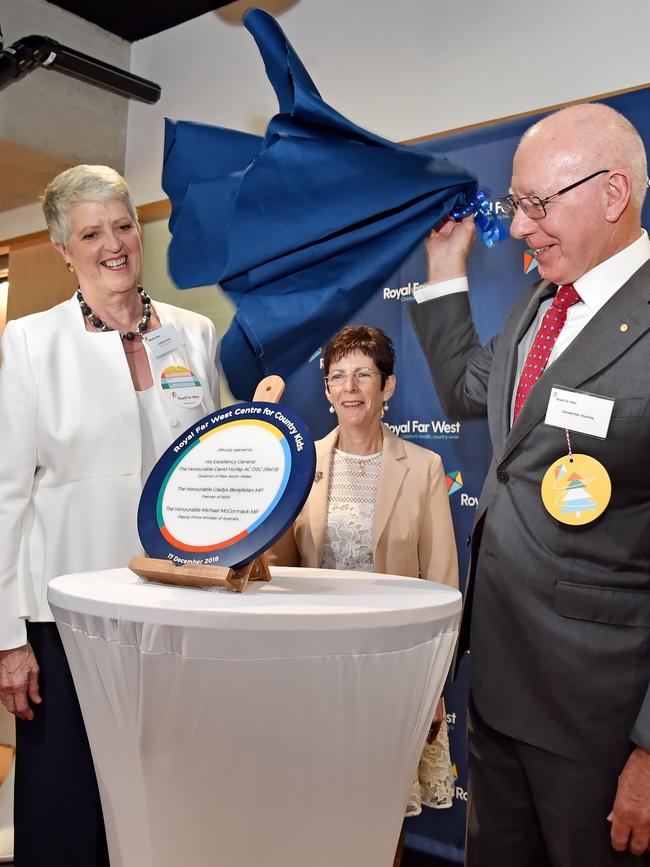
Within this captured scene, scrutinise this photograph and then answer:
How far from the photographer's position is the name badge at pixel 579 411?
1542mm

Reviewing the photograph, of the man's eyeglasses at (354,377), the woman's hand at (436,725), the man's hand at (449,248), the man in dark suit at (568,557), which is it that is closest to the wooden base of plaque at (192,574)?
the man in dark suit at (568,557)

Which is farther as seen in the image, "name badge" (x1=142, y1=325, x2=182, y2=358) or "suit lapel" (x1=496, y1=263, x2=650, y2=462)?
"name badge" (x1=142, y1=325, x2=182, y2=358)

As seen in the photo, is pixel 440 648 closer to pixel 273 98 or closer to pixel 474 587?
pixel 474 587

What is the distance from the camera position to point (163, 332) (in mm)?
2145

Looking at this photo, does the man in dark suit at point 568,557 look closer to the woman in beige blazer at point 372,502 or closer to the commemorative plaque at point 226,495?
the commemorative plaque at point 226,495

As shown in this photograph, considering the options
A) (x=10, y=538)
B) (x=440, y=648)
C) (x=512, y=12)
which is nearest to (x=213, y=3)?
(x=512, y=12)

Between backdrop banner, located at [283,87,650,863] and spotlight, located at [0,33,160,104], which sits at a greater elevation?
spotlight, located at [0,33,160,104]

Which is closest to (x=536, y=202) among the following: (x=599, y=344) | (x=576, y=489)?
(x=599, y=344)

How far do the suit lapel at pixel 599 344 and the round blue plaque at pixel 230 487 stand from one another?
48cm

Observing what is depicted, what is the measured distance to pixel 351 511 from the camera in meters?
2.61

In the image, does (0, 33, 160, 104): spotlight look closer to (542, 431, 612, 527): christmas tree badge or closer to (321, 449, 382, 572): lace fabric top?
(321, 449, 382, 572): lace fabric top

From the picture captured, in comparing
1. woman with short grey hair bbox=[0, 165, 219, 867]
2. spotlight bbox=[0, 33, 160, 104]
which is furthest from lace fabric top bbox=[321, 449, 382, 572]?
spotlight bbox=[0, 33, 160, 104]

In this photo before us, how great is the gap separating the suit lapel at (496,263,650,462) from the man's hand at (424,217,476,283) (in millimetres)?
512

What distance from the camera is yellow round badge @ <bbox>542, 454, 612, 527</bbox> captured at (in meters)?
1.52
